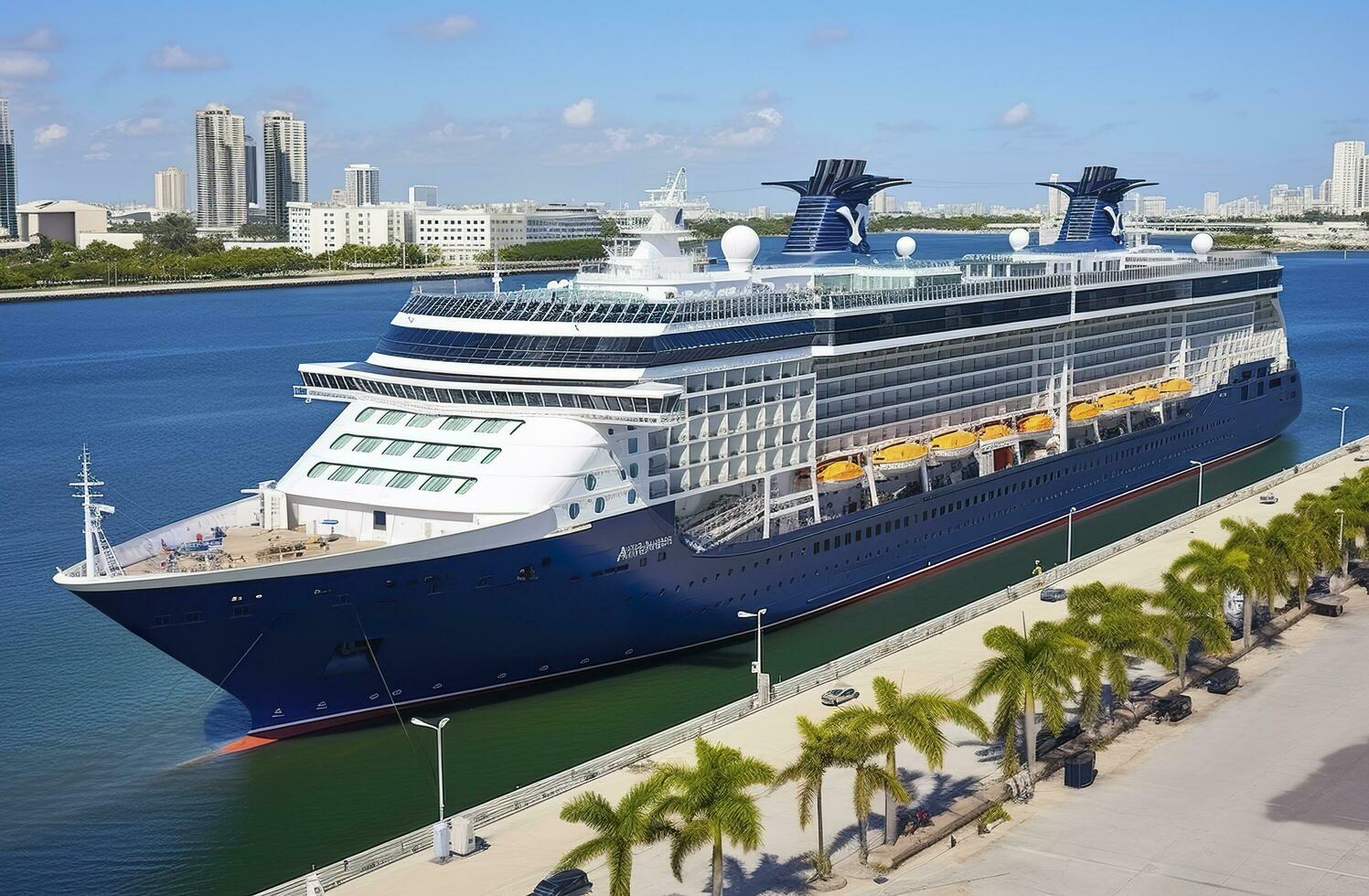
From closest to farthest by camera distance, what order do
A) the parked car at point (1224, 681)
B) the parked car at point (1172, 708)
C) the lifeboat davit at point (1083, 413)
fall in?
the parked car at point (1172, 708)
the parked car at point (1224, 681)
the lifeboat davit at point (1083, 413)

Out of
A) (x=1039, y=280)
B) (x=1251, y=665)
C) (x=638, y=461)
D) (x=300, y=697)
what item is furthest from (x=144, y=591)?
(x=1039, y=280)

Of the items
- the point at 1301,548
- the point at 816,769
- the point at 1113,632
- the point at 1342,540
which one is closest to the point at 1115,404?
the point at 1342,540

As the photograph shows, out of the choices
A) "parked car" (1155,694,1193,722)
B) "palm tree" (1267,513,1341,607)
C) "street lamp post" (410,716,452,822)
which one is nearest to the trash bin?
"parked car" (1155,694,1193,722)

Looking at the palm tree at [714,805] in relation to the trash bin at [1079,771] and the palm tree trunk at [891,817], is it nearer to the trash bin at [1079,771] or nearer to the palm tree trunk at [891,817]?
the palm tree trunk at [891,817]

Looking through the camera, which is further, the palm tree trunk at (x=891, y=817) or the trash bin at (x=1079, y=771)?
the trash bin at (x=1079, y=771)

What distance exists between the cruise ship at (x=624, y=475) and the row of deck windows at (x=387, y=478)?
6cm

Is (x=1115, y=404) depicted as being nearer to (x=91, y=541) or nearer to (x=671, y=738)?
(x=671, y=738)

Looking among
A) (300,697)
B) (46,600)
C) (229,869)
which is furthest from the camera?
(46,600)

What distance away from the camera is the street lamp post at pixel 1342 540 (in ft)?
124

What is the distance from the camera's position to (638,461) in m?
30.6

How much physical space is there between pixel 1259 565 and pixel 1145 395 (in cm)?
1806

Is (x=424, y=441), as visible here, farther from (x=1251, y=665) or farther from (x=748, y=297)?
(x=1251, y=665)

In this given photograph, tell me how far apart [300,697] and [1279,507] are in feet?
105

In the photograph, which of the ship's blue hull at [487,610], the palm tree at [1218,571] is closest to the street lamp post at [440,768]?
the ship's blue hull at [487,610]
